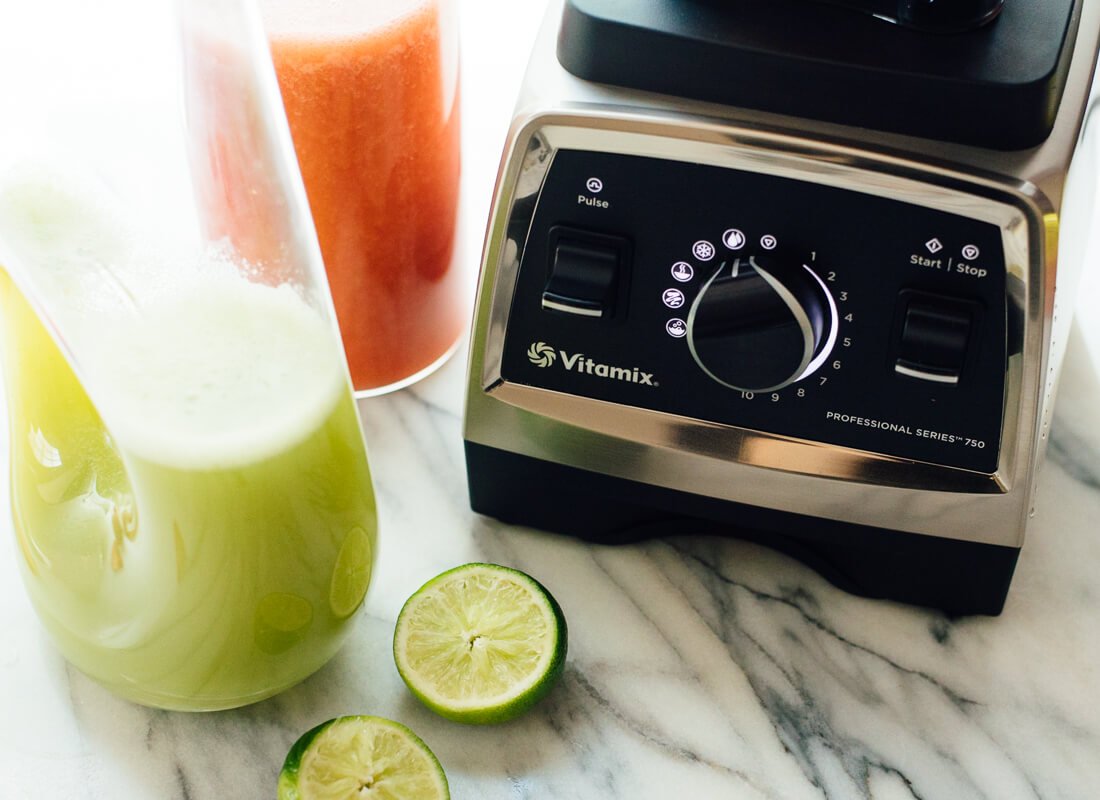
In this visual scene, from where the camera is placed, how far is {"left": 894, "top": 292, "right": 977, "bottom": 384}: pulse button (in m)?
0.51

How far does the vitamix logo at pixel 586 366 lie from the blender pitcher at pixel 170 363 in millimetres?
95

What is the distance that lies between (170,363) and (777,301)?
0.81 ft

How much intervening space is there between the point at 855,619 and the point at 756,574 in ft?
0.18

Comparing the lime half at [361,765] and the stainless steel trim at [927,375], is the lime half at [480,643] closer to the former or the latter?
the lime half at [361,765]

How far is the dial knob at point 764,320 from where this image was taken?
513 mm

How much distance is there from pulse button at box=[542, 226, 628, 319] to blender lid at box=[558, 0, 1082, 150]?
0.22ft

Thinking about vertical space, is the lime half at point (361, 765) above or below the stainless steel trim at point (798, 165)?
below

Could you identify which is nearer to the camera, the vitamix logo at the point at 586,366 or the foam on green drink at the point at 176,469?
the foam on green drink at the point at 176,469

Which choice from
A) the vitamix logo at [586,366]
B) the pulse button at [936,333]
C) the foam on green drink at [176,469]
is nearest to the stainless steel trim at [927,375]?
the pulse button at [936,333]

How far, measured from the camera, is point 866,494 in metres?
0.59

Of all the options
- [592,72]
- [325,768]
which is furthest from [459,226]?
[325,768]

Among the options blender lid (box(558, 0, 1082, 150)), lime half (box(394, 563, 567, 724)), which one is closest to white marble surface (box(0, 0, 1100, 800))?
lime half (box(394, 563, 567, 724))

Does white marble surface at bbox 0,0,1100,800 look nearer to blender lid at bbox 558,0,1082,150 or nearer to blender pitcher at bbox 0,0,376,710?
blender pitcher at bbox 0,0,376,710

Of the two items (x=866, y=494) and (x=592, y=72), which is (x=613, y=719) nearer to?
(x=866, y=494)
